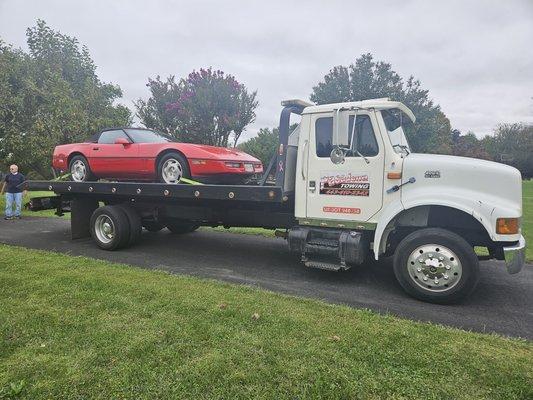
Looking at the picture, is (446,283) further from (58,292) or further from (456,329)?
(58,292)

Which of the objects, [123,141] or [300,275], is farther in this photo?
[123,141]

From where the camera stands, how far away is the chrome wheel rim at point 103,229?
664 cm

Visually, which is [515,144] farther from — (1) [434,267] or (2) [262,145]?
(1) [434,267]

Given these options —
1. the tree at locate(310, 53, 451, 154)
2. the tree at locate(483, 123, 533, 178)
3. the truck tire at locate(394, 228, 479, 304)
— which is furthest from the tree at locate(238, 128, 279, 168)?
the tree at locate(483, 123, 533, 178)

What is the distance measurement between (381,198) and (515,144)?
189 feet

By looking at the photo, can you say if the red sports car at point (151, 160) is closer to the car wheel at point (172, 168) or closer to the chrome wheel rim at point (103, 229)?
the car wheel at point (172, 168)

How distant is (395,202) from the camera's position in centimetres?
443

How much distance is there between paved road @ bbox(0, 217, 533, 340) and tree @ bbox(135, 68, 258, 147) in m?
10.1

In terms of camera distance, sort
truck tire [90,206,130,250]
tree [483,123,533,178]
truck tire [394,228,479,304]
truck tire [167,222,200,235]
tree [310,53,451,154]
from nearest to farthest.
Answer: truck tire [394,228,479,304]
truck tire [90,206,130,250]
truck tire [167,222,200,235]
tree [310,53,451,154]
tree [483,123,533,178]

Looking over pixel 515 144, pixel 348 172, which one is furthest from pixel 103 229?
pixel 515 144

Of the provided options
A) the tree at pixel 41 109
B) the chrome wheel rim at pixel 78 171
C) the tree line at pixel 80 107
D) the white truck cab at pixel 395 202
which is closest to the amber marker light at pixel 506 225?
the white truck cab at pixel 395 202

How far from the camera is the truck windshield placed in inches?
182

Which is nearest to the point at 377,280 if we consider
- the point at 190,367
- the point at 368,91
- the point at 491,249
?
the point at 491,249

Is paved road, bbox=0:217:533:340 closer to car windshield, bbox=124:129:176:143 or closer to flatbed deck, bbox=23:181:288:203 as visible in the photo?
flatbed deck, bbox=23:181:288:203
